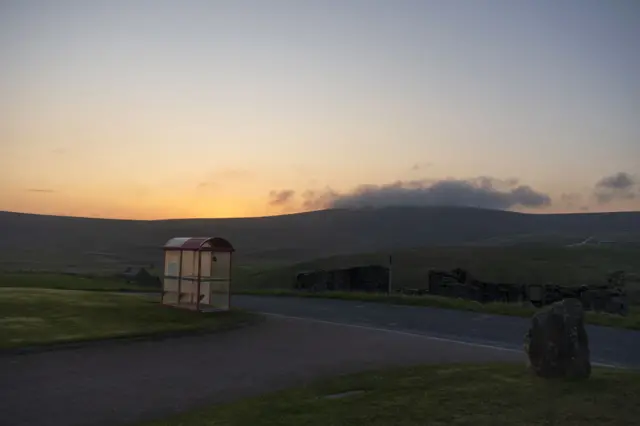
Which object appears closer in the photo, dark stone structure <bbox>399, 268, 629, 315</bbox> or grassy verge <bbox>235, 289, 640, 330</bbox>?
grassy verge <bbox>235, 289, 640, 330</bbox>

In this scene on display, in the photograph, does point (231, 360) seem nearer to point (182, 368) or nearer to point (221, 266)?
Result: point (182, 368)

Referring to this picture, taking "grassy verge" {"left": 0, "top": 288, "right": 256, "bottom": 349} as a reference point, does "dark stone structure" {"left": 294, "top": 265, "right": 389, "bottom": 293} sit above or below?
above

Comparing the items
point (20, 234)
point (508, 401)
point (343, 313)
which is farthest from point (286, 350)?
point (20, 234)

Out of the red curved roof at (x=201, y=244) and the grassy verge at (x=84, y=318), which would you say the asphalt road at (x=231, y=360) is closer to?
the grassy verge at (x=84, y=318)

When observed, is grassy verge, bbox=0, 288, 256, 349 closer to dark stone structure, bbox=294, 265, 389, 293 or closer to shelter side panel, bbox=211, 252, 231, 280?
shelter side panel, bbox=211, 252, 231, 280

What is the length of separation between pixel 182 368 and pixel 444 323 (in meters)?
10.3

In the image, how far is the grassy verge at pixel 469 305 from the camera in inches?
818

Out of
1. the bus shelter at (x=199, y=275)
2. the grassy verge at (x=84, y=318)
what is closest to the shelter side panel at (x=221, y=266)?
the bus shelter at (x=199, y=275)

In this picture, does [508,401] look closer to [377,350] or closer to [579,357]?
[579,357]

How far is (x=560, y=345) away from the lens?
9.77 m

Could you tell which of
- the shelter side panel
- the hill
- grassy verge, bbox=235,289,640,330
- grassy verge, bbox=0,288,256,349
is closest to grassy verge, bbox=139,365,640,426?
grassy verge, bbox=0,288,256,349

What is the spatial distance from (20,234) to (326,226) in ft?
189

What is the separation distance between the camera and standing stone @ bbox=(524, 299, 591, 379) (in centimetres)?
970

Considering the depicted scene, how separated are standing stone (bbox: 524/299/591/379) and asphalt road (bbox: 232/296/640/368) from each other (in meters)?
4.26
